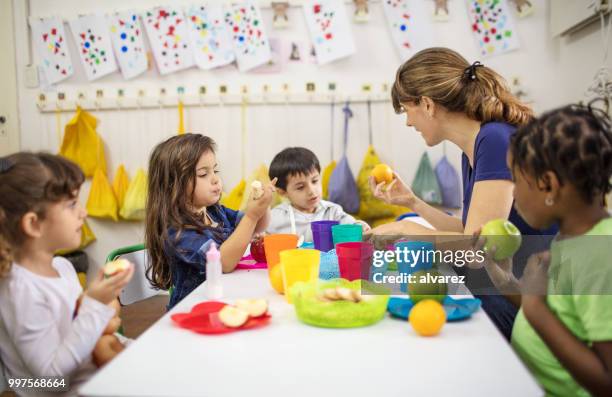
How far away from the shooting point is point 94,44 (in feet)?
12.0

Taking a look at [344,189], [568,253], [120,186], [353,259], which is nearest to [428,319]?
[568,253]

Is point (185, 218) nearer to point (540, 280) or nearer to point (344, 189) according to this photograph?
point (540, 280)

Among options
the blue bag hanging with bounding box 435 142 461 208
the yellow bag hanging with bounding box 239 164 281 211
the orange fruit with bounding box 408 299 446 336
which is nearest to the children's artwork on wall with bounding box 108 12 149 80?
the yellow bag hanging with bounding box 239 164 281 211

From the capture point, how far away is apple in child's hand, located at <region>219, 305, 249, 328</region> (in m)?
1.06

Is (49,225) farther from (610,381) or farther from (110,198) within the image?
(110,198)

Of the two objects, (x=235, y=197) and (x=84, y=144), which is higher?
(x=84, y=144)

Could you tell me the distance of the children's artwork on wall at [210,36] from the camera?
3551mm

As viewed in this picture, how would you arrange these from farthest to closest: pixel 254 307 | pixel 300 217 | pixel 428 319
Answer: pixel 300 217 → pixel 254 307 → pixel 428 319

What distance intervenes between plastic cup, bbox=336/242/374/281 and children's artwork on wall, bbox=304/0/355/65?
2.32 m

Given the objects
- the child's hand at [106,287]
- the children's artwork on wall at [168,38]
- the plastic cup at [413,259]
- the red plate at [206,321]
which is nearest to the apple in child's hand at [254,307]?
the red plate at [206,321]

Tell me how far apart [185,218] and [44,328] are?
710mm

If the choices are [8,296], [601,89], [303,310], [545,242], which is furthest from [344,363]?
[601,89]

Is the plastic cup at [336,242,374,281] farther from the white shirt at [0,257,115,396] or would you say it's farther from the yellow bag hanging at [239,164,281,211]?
the yellow bag hanging at [239,164,281,211]

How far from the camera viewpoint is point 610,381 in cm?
91
